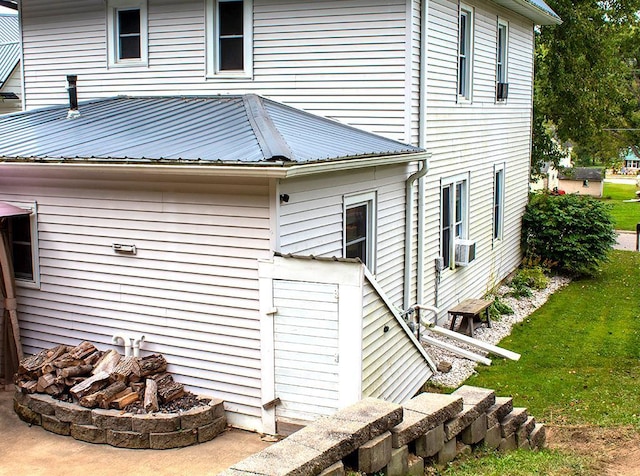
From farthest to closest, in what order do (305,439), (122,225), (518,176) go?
(518,176) < (122,225) < (305,439)

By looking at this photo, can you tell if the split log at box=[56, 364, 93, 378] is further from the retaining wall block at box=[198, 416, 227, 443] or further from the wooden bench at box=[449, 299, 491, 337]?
the wooden bench at box=[449, 299, 491, 337]

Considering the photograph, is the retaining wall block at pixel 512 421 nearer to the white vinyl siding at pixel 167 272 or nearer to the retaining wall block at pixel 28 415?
the white vinyl siding at pixel 167 272

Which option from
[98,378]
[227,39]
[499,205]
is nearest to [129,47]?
[227,39]

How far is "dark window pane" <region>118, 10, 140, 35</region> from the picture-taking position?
45.2 feet

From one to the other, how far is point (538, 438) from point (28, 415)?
18.4 feet

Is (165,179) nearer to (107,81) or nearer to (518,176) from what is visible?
(107,81)

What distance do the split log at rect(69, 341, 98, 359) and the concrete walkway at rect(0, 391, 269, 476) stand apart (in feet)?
3.05

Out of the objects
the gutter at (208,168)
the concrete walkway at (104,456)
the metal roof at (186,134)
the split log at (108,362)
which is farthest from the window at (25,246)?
the concrete walkway at (104,456)

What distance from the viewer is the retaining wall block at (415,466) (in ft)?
20.6

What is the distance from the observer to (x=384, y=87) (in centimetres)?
1202

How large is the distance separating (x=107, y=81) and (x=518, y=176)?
33.8ft

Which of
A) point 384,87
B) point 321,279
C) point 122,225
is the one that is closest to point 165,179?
point 122,225

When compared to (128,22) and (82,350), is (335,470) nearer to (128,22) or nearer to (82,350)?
(82,350)

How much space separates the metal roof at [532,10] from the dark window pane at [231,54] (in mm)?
5622
